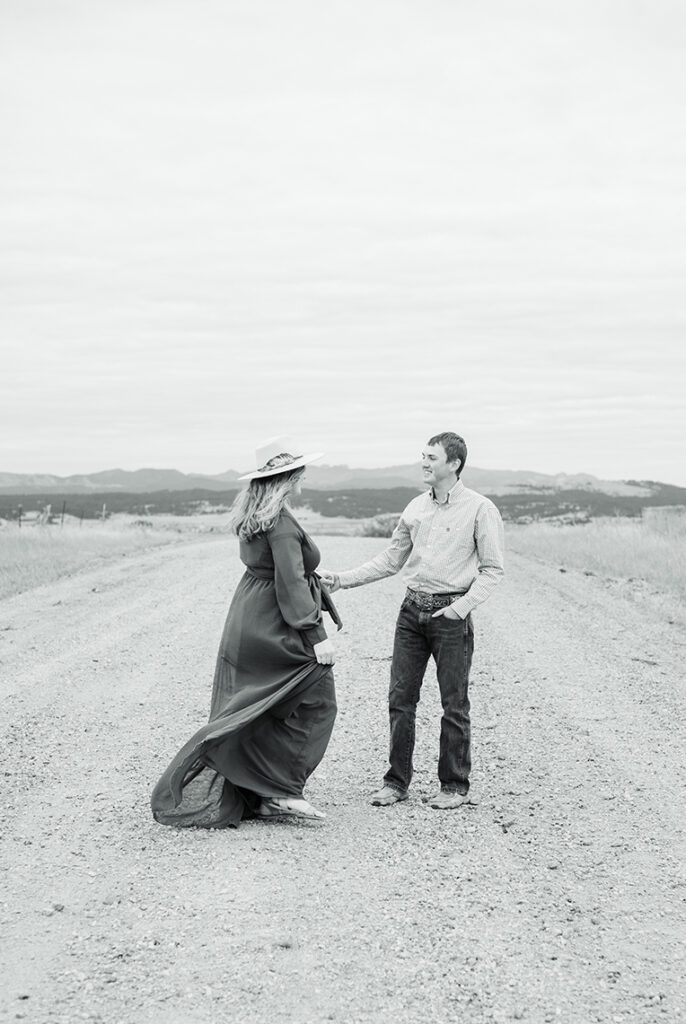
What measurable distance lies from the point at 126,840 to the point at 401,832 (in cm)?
138

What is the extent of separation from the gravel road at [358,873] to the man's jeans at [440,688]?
0.24m

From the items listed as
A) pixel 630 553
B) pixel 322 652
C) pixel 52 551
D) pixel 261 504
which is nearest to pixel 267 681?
pixel 322 652

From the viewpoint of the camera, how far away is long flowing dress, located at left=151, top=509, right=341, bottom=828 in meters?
5.68

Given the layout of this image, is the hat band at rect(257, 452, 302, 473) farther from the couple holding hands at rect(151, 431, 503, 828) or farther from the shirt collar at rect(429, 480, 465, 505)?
the shirt collar at rect(429, 480, 465, 505)

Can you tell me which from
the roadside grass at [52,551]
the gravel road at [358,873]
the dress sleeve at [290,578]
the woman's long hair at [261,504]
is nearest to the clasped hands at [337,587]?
the dress sleeve at [290,578]

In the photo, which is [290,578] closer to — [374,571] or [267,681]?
[267,681]

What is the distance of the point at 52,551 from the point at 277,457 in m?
18.8

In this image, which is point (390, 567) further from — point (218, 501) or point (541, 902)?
point (218, 501)

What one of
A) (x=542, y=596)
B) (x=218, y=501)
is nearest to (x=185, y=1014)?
(x=542, y=596)

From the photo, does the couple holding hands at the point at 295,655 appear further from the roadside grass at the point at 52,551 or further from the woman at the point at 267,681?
the roadside grass at the point at 52,551

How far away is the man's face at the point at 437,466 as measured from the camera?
622cm

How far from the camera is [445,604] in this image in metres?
6.28

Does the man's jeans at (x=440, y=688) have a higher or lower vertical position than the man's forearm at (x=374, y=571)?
lower

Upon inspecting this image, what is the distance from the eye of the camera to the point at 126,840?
5512 mm
